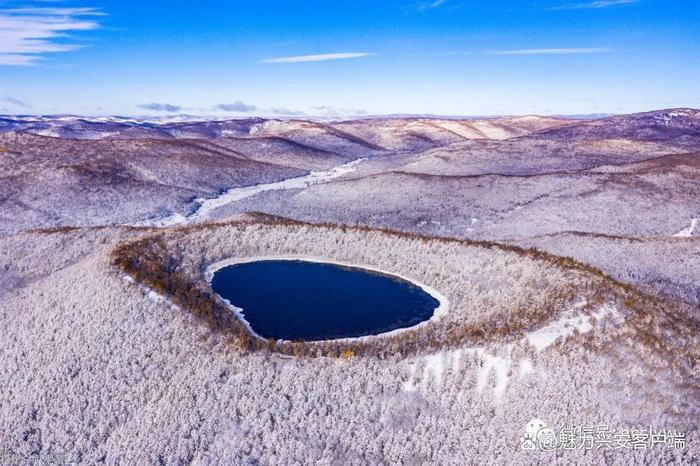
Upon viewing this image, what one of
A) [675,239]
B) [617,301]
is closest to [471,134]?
[675,239]

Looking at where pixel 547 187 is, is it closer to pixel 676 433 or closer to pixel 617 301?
pixel 617 301

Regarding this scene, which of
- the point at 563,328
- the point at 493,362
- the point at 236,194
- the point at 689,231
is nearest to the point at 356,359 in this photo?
the point at 493,362

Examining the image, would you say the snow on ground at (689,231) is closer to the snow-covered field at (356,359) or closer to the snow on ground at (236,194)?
the snow-covered field at (356,359)

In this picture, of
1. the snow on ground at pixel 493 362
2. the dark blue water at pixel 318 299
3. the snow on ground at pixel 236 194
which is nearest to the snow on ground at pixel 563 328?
the snow on ground at pixel 493 362

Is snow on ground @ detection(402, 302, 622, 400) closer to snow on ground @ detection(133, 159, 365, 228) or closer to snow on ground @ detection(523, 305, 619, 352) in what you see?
snow on ground @ detection(523, 305, 619, 352)

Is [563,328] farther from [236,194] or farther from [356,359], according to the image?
[236,194]

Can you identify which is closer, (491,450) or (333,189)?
(491,450)
